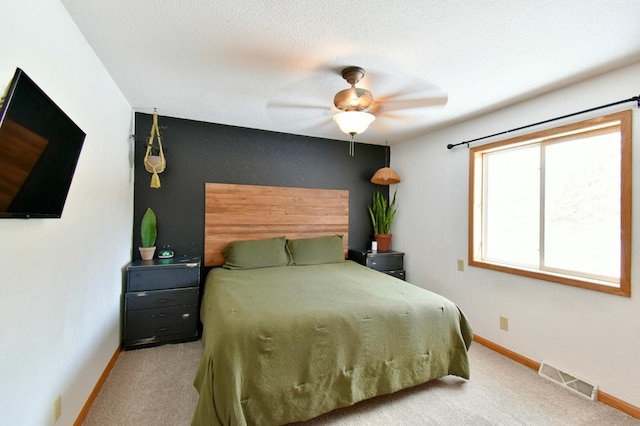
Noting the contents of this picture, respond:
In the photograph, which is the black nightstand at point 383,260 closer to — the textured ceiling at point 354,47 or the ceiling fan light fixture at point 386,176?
the ceiling fan light fixture at point 386,176

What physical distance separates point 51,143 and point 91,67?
0.97 metres

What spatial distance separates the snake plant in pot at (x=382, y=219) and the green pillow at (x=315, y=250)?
729mm

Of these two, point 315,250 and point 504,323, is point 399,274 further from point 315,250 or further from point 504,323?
point 504,323

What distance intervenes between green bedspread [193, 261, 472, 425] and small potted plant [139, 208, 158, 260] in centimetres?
114

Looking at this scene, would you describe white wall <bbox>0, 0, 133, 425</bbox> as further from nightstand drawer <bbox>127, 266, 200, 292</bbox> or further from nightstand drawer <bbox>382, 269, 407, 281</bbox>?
nightstand drawer <bbox>382, 269, 407, 281</bbox>

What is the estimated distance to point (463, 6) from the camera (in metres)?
1.43

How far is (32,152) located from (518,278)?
3492mm

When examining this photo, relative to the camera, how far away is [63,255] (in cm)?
151

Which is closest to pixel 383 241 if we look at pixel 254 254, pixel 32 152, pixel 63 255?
pixel 254 254

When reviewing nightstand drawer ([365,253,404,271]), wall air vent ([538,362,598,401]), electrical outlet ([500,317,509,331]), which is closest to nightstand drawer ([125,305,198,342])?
nightstand drawer ([365,253,404,271])

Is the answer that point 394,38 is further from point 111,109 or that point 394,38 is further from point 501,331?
point 501,331

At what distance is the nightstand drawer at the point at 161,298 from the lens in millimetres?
2594

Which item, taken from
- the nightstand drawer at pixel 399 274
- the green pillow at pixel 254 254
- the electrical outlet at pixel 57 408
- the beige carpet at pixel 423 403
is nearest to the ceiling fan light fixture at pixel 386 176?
the nightstand drawer at pixel 399 274

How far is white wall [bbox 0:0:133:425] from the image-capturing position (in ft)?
3.59
